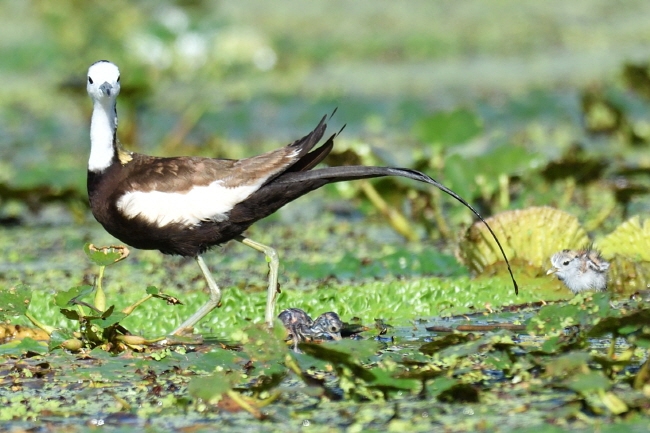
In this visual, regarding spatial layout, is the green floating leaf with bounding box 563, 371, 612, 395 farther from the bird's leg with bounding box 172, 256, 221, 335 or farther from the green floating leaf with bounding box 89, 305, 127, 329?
the bird's leg with bounding box 172, 256, 221, 335

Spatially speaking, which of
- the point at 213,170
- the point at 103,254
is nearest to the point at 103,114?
the point at 213,170

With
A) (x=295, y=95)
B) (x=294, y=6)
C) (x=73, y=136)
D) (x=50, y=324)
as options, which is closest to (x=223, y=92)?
(x=295, y=95)

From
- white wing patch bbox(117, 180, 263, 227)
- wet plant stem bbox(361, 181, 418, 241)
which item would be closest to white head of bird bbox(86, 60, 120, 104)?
white wing patch bbox(117, 180, 263, 227)

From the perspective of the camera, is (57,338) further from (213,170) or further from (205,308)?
(213,170)

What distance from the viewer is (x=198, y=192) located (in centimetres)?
452

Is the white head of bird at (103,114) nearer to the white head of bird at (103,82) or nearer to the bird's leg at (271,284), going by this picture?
the white head of bird at (103,82)

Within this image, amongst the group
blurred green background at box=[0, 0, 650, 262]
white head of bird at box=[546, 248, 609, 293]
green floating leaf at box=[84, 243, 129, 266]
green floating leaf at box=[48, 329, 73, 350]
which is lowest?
green floating leaf at box=[48, 329, 73, 350]

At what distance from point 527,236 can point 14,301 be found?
7.70 ft

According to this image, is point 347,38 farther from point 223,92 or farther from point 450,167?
point 450,167

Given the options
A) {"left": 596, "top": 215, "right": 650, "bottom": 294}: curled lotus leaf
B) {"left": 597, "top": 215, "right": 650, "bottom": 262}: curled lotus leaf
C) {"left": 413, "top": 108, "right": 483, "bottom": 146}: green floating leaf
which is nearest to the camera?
{"left": 596, "top": 215, "right": 650, "bottom": 294}: curled lotus leaf

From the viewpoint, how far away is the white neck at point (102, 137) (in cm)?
471

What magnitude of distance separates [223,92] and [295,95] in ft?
3.13

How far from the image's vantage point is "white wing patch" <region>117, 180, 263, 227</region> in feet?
14.7

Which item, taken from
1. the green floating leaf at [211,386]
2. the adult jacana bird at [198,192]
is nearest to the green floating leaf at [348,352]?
the green floating leaf at [211,386]
